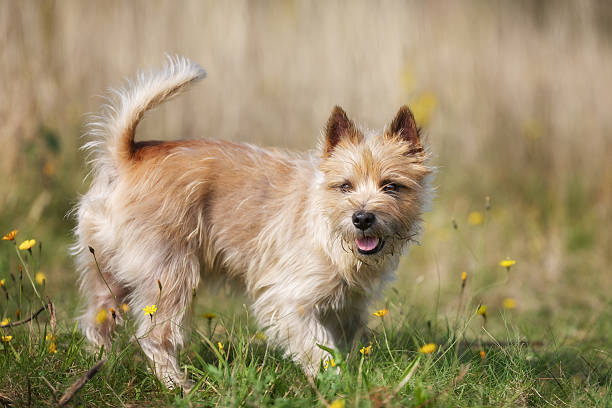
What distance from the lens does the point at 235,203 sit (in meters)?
3.72

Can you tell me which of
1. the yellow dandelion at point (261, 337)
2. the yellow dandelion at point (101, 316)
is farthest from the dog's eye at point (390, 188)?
the yellow dandelion at point (101, 316)

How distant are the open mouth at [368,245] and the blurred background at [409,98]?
2.91 metres

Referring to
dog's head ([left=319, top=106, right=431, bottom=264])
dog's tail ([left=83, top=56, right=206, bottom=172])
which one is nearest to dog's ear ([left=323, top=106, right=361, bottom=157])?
dog's head ([left=319, top=106, right=431, bottom=264])

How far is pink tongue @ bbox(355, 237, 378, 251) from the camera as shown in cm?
329

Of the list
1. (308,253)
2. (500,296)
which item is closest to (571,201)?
(500,296)

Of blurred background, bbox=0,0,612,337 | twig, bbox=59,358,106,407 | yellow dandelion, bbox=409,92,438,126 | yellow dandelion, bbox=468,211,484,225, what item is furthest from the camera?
yellow dandelion, bbox=409,92,438,126

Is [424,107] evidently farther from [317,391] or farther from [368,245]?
[317,391]

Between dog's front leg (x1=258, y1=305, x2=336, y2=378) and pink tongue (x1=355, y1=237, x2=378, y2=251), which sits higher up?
pink tongue (x1=355, y1=237, x2=378, y2=251)

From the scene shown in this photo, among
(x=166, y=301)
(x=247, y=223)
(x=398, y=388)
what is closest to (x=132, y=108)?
(x=247, y=223)

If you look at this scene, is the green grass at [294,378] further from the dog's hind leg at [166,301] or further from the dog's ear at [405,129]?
the dog's ear at [405,129]

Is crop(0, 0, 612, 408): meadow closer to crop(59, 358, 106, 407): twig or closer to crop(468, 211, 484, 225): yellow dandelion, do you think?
crop(468, 211, 484, 225): yellow dandelion

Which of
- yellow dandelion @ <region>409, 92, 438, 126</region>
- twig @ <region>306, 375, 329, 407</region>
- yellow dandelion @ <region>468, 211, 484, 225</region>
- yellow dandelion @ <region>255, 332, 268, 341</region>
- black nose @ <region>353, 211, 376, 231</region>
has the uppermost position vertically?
yellow dandelion @ <region>409, 92, 438, 126</region>

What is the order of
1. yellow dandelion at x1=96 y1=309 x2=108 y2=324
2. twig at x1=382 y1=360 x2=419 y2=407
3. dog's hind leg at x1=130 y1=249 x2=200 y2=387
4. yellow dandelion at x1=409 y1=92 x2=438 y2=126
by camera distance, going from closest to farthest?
twig at x1=382 y1=360 x2=419 y2=407, yellow dandelion at x1=96 y1=309 x2=108 y2=324, dog's hind leg at x1=130 y1=249 x2=200 y2=387, yellow dandelion at x1=409 y1=92 x2=438 y2=126

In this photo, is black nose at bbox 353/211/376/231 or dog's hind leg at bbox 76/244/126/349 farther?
dog's hind leg at bbox 76/244/126/349
